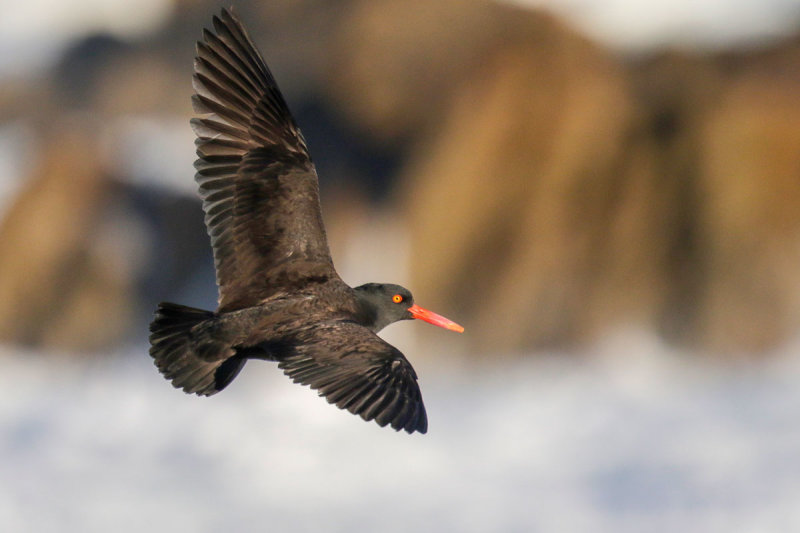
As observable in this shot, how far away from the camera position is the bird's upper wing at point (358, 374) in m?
4.55

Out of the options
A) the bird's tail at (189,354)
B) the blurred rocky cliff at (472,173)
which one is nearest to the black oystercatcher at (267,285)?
the bird's tail at (189,354)

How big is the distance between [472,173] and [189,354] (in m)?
15.1

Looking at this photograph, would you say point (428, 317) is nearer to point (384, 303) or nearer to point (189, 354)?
point (384, 303)

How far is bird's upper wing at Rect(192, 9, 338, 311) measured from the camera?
5543 mm

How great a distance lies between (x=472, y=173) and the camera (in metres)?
19.8

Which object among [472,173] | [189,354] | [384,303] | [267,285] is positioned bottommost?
[189,354]

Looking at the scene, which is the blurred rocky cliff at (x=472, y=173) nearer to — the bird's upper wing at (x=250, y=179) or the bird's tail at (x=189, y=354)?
the bird's upper wing at (x=250, y=179)

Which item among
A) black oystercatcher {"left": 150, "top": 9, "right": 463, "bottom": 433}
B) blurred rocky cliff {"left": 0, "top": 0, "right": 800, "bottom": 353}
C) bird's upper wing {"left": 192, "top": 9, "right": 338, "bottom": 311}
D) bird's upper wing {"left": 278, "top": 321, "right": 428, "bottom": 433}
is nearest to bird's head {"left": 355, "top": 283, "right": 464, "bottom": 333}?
black oystercatcher {"left": 150, "top": 9, "right": 463, "bottom": 433}

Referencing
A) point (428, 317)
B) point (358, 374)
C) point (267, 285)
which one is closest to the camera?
point (358, 374)

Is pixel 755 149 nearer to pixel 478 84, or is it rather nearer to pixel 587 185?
pixel 587 185

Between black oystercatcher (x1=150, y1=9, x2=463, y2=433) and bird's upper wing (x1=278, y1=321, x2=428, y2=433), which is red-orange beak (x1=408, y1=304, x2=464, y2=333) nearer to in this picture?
black oystercatcher (x1=150, y1=9, x2=463, y2=433)

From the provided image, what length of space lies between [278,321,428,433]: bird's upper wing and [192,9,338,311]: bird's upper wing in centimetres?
70

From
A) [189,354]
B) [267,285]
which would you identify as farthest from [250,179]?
[189,354]

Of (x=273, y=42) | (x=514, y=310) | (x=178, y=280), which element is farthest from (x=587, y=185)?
(x=178, y=280)
